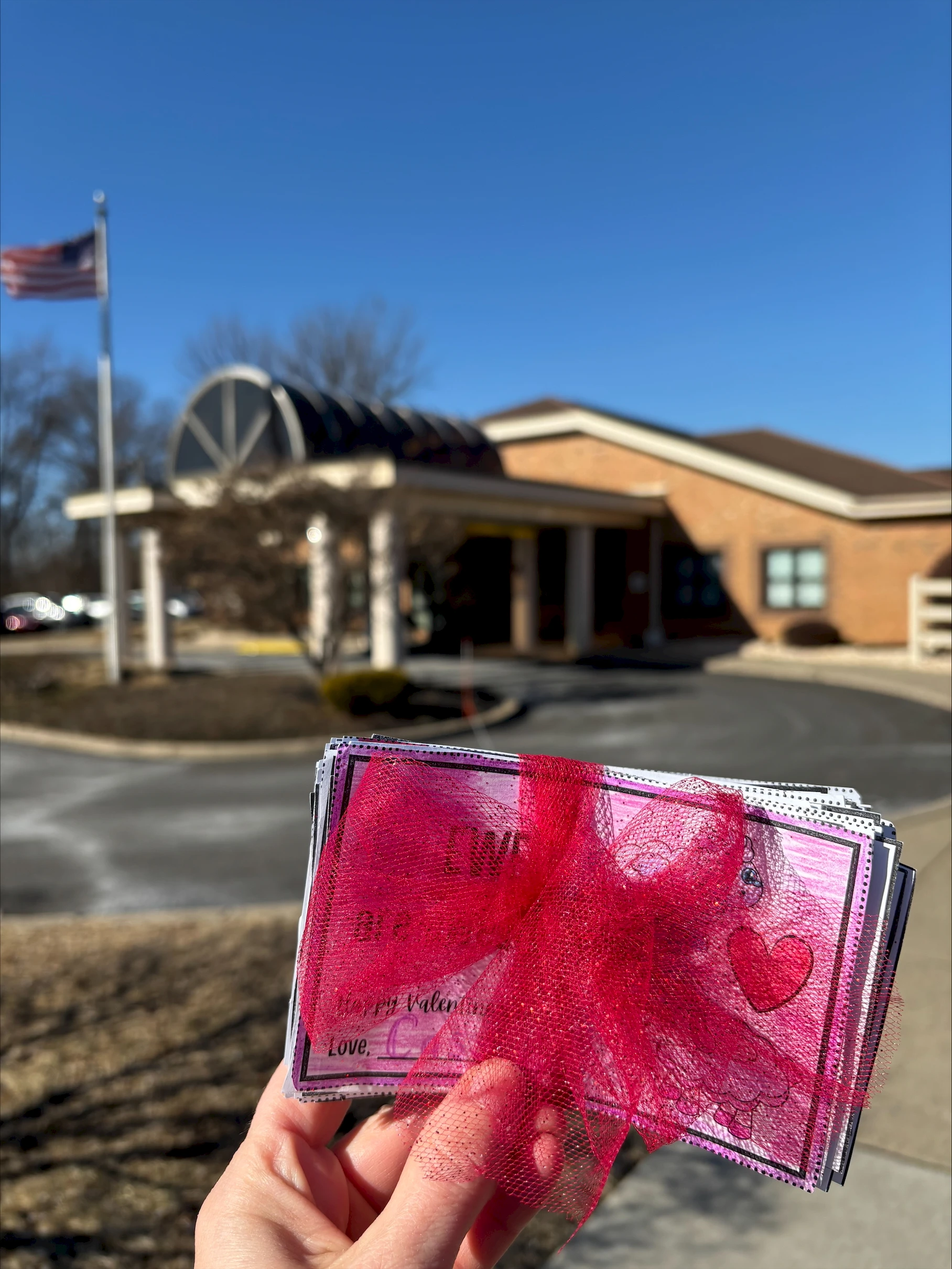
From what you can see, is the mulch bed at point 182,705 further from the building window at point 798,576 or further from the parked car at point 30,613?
the building window at point 798,576

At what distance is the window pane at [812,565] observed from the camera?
2086 millimetres

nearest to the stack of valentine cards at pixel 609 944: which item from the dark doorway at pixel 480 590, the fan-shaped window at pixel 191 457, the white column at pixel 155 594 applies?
the white column at pixel 155 594

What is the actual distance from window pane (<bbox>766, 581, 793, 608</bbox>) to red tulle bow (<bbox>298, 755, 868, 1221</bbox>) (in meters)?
1.37

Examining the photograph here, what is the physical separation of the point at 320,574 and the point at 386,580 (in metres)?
1.03

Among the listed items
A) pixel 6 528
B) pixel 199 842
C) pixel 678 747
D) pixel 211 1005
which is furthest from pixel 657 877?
pixel 199 842

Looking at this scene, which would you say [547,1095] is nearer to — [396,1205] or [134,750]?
[396,1205]

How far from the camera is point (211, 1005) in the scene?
11.8 feet

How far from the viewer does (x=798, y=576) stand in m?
2.14

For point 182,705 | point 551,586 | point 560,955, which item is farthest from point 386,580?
point 560,955

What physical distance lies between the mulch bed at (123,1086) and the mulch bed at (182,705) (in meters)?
0.65

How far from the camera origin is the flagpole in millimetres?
2561

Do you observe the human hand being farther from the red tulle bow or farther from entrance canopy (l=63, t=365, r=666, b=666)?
entrance canopy (l=63, t=365, r=666, b=666)

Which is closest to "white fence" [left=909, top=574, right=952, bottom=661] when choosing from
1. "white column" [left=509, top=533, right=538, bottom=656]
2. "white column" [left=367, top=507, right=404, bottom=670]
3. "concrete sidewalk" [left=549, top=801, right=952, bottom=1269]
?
"concrete sidewalk" [left=549, top=801, right=952, bottom=1269]

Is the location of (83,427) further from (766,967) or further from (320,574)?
(320,574)
